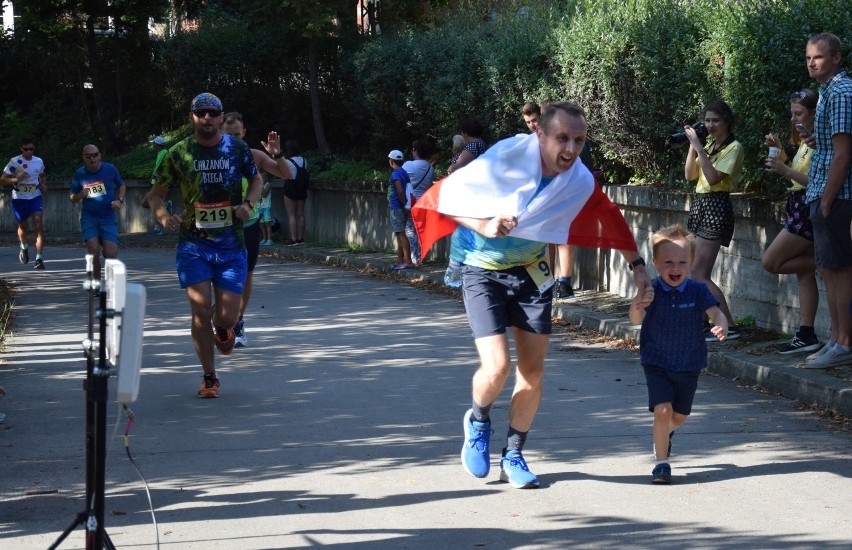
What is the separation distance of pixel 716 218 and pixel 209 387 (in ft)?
14.6

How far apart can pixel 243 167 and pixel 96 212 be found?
7112 mm

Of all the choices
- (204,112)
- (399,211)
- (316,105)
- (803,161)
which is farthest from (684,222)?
(316,105)

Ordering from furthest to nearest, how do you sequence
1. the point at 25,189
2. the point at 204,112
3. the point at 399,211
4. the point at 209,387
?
the point at 25,189 → the point at 399,211 → the point at 209,387 → the point at 204,112

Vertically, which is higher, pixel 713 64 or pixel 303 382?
pixel 713 64

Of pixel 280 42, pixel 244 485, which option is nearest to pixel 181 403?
pixel 244 485

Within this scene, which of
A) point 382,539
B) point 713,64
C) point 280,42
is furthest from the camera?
point 280,42

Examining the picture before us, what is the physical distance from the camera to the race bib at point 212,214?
852 centimetres

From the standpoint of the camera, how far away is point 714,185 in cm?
1055

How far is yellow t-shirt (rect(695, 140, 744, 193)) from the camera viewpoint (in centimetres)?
1042

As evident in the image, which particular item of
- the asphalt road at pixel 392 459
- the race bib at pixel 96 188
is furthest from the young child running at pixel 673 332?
the race bib at pixel 96 188

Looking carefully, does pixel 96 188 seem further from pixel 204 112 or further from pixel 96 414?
pixel 96 414

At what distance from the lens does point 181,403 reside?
28.1 ft

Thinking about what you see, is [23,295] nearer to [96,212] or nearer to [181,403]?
[96,212]

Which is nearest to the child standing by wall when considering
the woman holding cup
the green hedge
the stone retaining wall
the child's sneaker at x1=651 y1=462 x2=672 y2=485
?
the stone retaining wall
